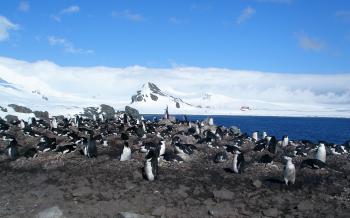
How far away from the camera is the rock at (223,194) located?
15.1 meters

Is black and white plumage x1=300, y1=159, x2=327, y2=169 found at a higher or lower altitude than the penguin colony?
lower

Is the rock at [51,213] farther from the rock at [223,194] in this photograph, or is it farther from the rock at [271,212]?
the rock at [271,212]

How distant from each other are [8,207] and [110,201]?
118 inches

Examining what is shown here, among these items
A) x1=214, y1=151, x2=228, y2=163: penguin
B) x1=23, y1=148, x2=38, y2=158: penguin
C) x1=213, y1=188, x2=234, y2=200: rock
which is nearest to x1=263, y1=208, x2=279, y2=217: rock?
x1=213, y1=188, x2=234, y2=200: rock

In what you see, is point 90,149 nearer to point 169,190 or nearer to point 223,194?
point 169,190

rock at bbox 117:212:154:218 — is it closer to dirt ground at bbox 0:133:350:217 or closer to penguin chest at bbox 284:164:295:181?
dirt ground at bbox 0:133:350:217

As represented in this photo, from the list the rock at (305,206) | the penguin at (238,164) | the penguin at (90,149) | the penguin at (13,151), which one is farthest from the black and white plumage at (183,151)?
the penguin at (13,151)

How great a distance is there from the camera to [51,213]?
14008 mm

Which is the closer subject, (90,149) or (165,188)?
(165,188)

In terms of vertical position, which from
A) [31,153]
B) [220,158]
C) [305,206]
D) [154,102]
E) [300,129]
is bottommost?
[305,206]

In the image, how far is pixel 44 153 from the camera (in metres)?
20.3

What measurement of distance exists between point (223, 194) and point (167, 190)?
1754mm

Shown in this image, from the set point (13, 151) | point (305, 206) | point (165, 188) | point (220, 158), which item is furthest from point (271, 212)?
point (13, 151)

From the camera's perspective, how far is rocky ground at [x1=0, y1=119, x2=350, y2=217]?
14.3m
